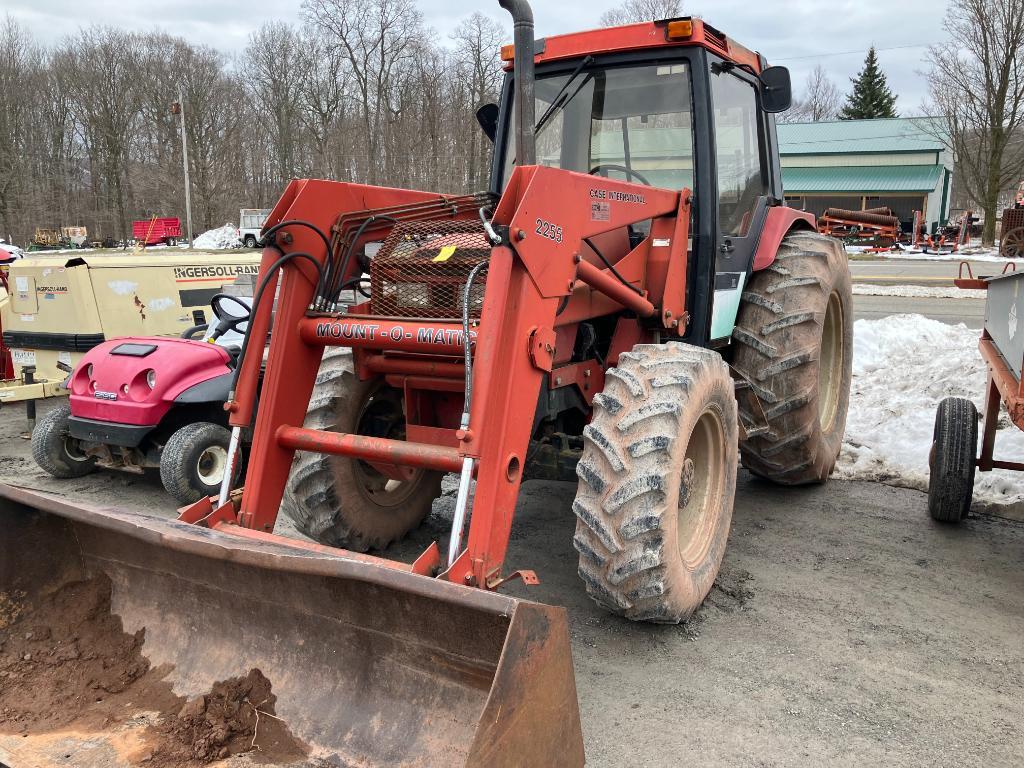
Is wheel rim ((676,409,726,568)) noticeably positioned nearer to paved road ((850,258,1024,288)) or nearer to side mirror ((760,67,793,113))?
side mirror ((760,67,793,113))

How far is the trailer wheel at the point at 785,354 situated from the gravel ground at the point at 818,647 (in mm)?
415

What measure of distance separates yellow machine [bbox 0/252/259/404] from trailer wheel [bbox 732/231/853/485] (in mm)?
5295

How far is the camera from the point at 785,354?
15.4ft

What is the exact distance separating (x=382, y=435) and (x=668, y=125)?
7.08 feet

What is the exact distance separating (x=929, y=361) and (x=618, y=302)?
18.4 feet

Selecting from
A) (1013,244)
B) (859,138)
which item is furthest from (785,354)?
(859,138)

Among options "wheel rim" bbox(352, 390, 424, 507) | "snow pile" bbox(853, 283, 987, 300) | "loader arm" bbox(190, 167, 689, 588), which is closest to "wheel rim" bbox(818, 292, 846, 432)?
"loader arm" bbox(190, 167, 689, 588)

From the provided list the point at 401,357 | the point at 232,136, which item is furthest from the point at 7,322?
the point at 232,136

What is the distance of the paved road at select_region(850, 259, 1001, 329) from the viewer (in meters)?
14.3

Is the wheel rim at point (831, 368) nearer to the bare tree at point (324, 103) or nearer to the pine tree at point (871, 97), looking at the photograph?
the bare tree at point (324, 103)

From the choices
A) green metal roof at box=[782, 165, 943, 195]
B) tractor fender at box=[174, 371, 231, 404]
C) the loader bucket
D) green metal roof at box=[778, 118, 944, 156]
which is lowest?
the loader bucket

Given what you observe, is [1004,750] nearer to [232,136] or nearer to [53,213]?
[232,136]

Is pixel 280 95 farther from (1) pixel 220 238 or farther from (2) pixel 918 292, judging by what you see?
(2) pixel 918 292

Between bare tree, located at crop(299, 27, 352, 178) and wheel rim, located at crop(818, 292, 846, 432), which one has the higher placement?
bare tree, located at crop(299, 27, 352, 178)
